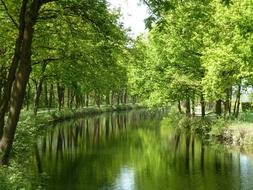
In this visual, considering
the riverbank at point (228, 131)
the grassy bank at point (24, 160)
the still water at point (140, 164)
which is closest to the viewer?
the grassy bank at point (24, 160)

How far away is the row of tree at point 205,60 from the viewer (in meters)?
32.1

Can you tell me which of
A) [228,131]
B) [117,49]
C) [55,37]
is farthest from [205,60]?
[117,49]

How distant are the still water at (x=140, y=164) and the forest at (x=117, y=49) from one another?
3267mm

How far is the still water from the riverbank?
5.48ft

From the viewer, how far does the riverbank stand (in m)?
33.8

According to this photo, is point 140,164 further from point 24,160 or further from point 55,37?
point 55,37

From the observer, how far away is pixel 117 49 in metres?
18.7

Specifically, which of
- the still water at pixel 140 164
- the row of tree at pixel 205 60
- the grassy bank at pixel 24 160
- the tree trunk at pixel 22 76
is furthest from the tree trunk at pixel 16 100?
the row of tree at pixel 205 60

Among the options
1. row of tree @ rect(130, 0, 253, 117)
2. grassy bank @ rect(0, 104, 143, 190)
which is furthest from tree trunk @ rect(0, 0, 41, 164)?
row of tree @ rect(130, 0, 253, 117)

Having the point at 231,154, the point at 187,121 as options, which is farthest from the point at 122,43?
the point at 187,121

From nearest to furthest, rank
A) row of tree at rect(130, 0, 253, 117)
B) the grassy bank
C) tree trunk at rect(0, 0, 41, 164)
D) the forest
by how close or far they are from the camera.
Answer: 1. the grassy bank
2. tree trunk at rect(0, 0, 41, 164)
3. the forest
4. row of tree at rect(130, 0, 253, 117)

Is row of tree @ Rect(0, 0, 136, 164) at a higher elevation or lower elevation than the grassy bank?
higher

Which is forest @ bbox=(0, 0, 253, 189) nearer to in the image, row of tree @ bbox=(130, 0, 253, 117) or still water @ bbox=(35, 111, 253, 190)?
row of tree @ bbox=(130, 0, 253, 117)

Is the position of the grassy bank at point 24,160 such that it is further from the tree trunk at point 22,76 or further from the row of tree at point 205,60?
the row of tree at point 205,60
